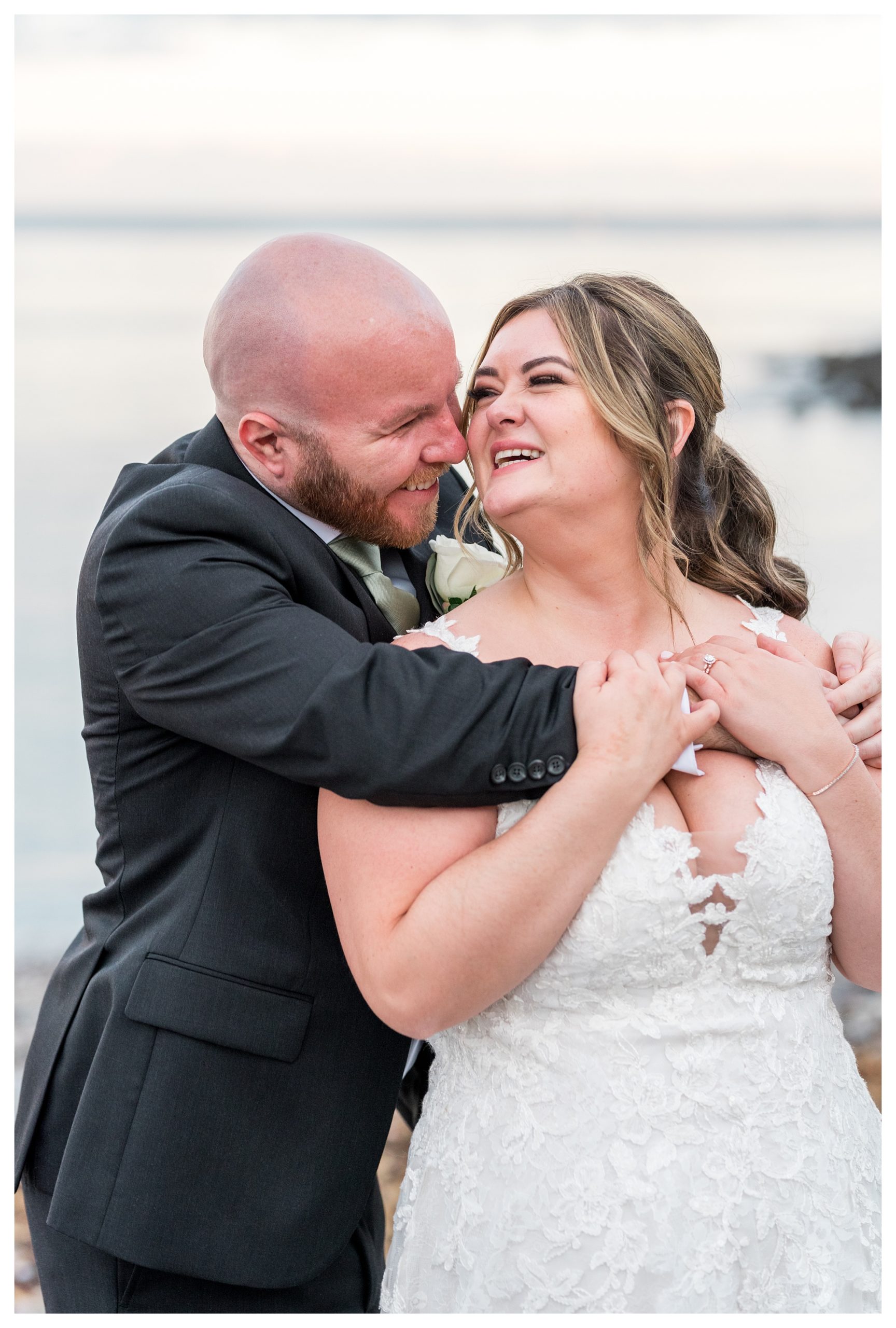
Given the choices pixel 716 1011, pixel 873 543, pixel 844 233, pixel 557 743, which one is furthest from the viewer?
pixel 844 233

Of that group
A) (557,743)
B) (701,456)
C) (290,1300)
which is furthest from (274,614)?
(290,1300)

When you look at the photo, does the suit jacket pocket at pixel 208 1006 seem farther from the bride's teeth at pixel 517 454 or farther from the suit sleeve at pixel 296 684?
the bride's teeth at pixel 517 454

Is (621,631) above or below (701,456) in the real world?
below

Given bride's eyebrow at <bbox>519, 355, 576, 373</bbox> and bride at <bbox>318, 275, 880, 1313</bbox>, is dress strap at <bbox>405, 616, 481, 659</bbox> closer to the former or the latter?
bride at <bbox>318, 275, 880, 1313</bbox>

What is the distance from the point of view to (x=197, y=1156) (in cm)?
227

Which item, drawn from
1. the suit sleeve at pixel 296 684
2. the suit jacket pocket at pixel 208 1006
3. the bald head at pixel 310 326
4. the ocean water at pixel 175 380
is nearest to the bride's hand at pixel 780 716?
the suit sleeve at pixel 296 684

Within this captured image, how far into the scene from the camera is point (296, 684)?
2004mm

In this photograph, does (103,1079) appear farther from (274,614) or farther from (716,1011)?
(716,1011)

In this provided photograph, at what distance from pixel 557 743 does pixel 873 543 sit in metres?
7.86

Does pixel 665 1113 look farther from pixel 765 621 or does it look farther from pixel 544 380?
pixel 544 380

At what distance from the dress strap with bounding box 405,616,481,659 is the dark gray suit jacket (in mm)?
103

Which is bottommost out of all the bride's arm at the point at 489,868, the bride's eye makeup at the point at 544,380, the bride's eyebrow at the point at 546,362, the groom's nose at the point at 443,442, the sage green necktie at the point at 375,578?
the bride's arm at the point at 489,868

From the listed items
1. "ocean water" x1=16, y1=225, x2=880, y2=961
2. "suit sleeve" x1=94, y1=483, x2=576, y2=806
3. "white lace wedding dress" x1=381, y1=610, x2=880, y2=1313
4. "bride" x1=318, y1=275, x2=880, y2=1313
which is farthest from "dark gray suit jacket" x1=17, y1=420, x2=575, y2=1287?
"ocean water" x1=16, y1=225, x2=880, y2=961

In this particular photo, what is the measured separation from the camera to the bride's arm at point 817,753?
220 centimetres
